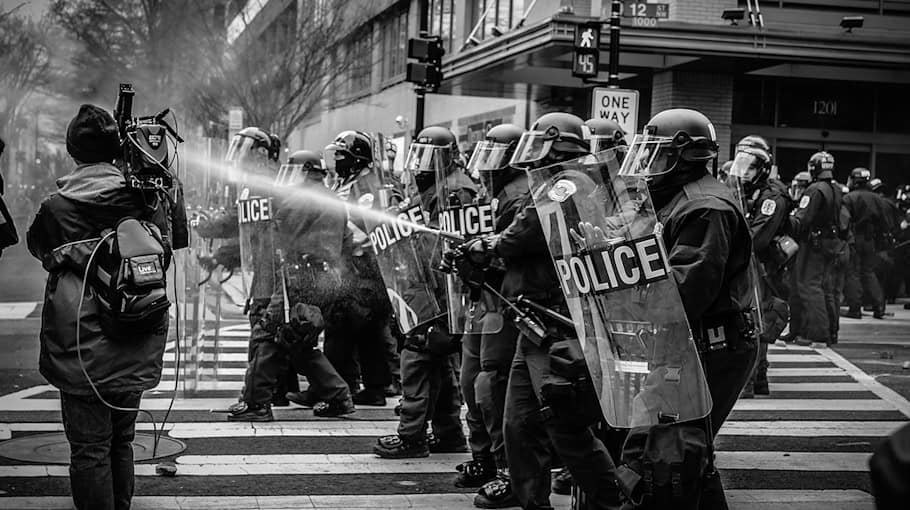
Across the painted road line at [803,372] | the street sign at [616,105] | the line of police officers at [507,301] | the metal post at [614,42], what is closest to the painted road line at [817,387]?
the painted road line at [803,372]

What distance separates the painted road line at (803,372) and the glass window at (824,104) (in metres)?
8.86

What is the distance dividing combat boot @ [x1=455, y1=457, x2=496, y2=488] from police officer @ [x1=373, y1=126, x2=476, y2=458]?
682mm

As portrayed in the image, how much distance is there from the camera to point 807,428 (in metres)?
8.84

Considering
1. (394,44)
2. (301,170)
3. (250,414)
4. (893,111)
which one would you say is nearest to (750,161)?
(301,170)

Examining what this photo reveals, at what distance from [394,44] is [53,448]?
2816 cm

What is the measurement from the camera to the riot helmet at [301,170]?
859 cm

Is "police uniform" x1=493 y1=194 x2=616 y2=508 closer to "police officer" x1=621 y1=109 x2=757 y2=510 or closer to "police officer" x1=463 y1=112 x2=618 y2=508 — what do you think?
"police officer" x1=463 y1=112 x2=618 y2=508

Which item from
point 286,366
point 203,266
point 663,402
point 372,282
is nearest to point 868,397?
point 372,282

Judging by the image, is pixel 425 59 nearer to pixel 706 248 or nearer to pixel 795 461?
pixel 795 461

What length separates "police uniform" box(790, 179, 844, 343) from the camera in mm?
13523

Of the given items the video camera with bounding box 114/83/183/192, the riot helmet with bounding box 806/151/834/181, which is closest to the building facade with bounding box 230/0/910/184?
the riot helmet with bounding box 806/151/834/181

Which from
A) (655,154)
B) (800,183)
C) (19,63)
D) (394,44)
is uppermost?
(394,44)

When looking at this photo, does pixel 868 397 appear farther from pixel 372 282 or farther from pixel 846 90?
pixel 846 90

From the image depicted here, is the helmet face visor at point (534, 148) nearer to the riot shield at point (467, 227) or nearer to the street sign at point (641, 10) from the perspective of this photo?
the riot shield at point (467, 227)
